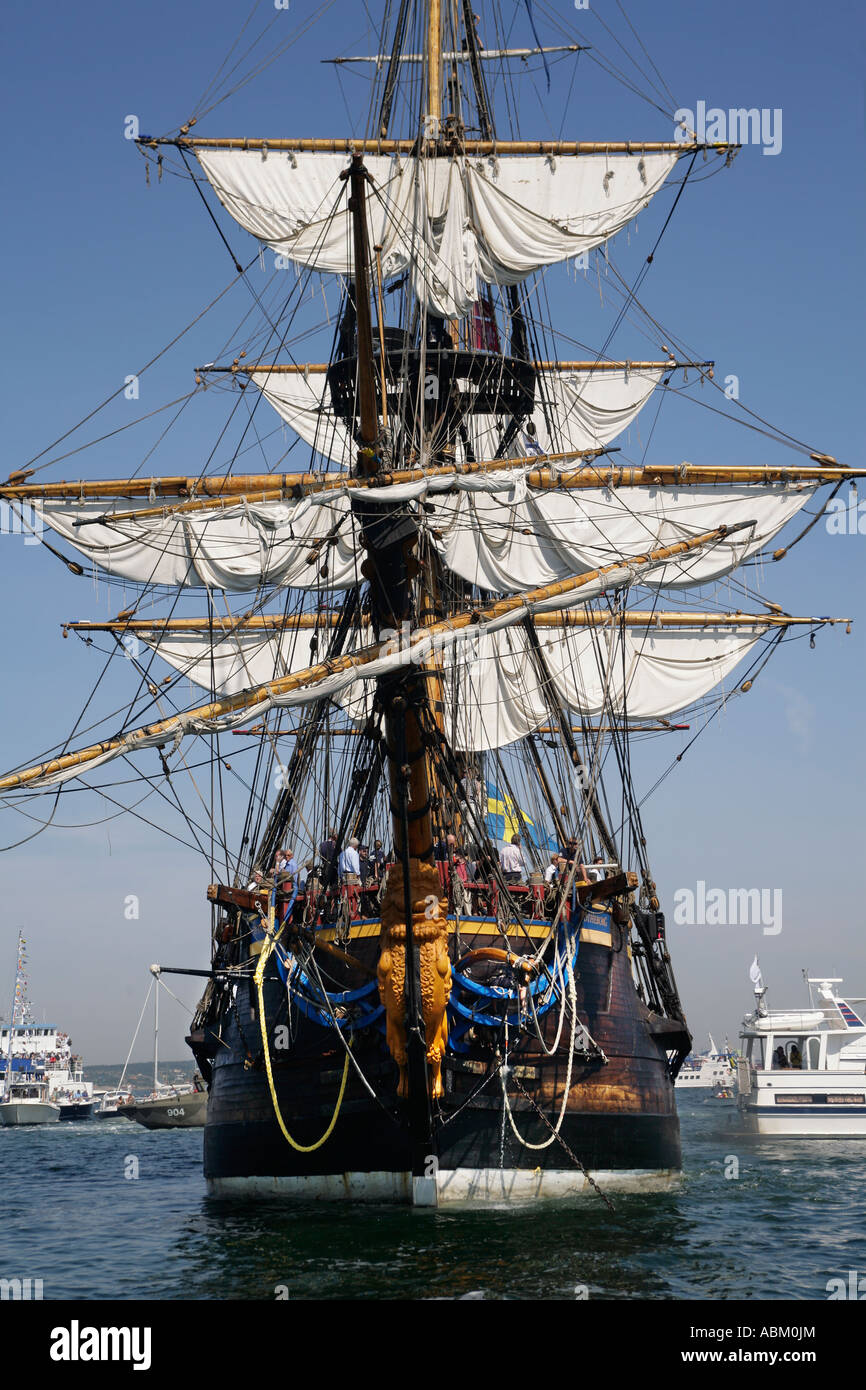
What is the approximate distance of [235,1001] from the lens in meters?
24.8

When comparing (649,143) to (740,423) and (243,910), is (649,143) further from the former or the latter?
(243,910)

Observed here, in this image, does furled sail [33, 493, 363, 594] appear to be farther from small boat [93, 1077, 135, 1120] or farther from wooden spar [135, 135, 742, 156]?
small boat [93, 1077, 135, 1120]

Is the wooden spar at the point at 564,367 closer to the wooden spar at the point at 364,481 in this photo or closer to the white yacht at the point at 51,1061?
the wooden spar at the point at 364,481

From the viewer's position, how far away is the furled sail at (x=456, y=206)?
30062 mm

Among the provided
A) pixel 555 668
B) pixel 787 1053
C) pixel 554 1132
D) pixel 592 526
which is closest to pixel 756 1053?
pixel 787 1053

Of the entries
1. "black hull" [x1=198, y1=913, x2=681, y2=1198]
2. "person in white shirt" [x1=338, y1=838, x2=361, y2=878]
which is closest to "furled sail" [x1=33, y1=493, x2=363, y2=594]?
"person in white shirt" [x1=338, y1=838, x2=361, y2=878]

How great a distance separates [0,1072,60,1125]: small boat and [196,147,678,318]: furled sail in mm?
61631

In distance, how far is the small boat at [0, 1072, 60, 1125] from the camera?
78.5 meters

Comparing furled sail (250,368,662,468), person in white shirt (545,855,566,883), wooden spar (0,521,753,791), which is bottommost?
person in white shirt (545,855,566,883)

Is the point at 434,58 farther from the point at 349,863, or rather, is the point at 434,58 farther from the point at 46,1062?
the point at 46,1062

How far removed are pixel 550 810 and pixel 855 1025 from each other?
60.3ft

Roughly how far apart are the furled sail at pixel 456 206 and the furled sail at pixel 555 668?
854 cm

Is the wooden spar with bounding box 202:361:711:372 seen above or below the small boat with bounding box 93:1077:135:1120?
above

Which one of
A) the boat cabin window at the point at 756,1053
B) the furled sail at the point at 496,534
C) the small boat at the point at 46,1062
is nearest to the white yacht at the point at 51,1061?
the small boat at the point at 46,1062
